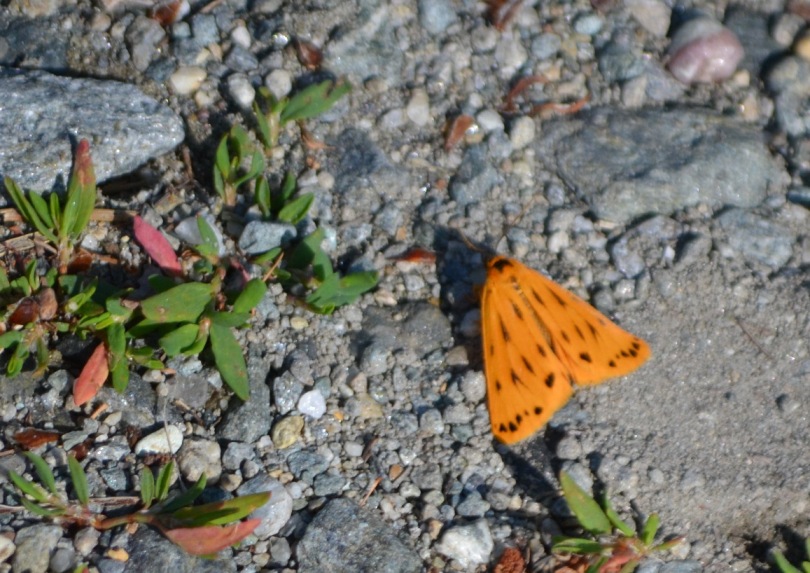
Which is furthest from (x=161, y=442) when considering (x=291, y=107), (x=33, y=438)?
(x=291, y=107)

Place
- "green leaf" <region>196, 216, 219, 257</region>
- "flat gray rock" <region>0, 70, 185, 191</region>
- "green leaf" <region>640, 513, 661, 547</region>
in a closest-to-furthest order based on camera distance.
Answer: "green leaf" <region>640, 513, 661, 547</region>, "green leaf" <region>196, 216, 219, 257</region>, "flat gray rock" <region>0, 70, 185, 191</region>

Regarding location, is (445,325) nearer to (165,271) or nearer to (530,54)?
(165,271)

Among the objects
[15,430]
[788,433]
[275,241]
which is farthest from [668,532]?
[15,430]

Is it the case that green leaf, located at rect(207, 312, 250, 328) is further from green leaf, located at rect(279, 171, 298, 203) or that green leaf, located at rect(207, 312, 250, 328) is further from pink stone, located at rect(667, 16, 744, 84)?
pink stone, located at rect(667, 16, 744, 84)

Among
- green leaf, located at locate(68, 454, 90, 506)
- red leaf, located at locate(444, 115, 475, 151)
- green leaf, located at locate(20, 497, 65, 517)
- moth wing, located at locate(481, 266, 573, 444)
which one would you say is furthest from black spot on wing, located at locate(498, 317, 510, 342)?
green leaf, located at locate(20, 497, 65, 517)

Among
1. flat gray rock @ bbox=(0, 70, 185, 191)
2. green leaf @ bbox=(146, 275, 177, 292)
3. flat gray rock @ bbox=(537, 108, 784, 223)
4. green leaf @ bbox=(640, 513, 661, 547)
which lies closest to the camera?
green leaf @ bbox=(640, 513, 661, 547)

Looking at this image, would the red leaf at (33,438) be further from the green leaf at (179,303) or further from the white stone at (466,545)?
the white stone at (466,545)
